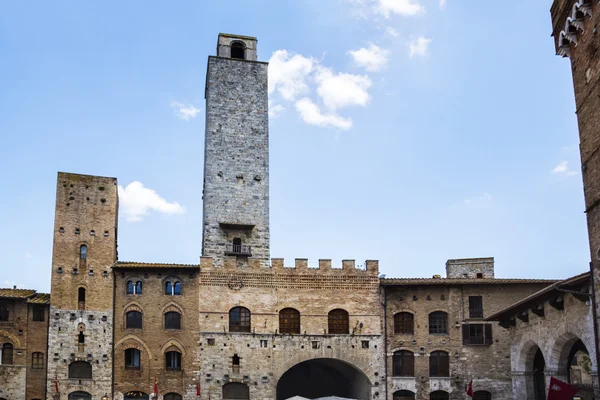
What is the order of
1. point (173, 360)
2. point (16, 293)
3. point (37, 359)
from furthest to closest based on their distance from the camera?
point (173, 360) → point (16, 293) → point (37, 359)

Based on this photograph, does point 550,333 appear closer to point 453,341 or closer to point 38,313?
point 453,341

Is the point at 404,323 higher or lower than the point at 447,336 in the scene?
higher

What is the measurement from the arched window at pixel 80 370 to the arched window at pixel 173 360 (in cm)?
400

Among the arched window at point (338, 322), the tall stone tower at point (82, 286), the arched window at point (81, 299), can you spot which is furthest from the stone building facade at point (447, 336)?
the arched window at point (81, 299)

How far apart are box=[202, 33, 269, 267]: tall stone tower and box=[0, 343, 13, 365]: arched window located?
445 inches

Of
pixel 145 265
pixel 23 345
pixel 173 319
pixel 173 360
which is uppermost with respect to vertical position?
pixel 145 265

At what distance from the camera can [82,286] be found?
3791 cm

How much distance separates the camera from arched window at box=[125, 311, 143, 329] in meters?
38.3

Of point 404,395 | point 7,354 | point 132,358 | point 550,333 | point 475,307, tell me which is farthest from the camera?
point 475,307

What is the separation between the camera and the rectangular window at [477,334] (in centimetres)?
4006

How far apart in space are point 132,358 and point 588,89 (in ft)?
86.4

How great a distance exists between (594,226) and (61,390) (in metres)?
27.2

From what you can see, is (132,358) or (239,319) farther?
(239,319)

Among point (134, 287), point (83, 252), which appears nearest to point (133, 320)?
point (134, 287)
